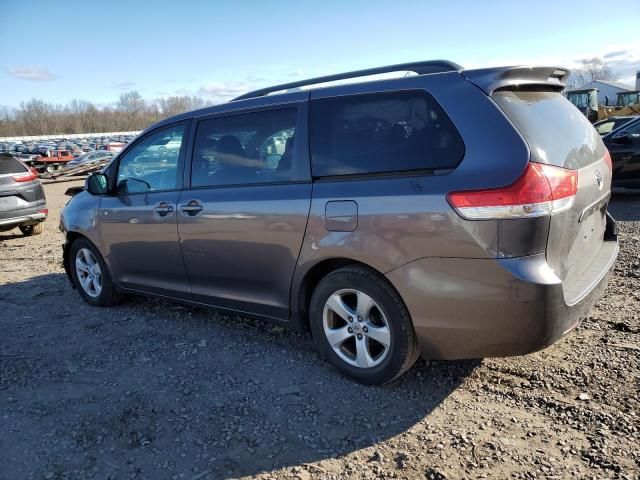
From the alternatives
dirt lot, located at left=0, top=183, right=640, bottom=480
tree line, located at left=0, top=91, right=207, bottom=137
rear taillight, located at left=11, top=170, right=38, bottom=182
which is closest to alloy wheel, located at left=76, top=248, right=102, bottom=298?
dirt lot, located at left=0, top=183, right=640, bottom=480

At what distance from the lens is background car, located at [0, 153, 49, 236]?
8.75m

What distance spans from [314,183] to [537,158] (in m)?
1.32

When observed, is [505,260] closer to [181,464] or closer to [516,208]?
[516,208]

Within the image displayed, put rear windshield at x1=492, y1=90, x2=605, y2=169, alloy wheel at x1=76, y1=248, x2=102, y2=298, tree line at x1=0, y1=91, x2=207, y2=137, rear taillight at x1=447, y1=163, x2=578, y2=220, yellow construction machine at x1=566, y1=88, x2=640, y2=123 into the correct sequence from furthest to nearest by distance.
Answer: tree line at x1=0, y1=91, x2=207, y2=137 < yellow construction machine at x1=566, y1=88, x2=640, y2=123 < alloy wheel at x1=76, y1=248, x2=102, y2=298 < rear windshield at x1=492, y1=90, x2=605, y2=169 < rear taillight at x1=447, y1=163, x2=578, y2=220

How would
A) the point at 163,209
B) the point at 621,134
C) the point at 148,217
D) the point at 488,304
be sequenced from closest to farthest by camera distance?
the point at 488,304 → the point at 163,209 → the point at 148,217 → the point at 621,134

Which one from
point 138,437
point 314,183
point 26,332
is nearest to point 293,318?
point 314,183

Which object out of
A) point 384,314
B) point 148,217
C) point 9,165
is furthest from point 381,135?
point 9,165

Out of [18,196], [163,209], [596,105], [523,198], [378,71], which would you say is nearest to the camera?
[523,198]

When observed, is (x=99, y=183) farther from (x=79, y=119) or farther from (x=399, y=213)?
(x=79, y=119)

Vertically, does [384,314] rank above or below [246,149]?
below

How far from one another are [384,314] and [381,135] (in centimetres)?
105

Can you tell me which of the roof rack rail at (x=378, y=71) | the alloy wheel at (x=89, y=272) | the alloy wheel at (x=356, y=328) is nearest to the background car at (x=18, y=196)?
the alloy wheel at (x=89, y=272)

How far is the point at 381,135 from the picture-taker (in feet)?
9.95

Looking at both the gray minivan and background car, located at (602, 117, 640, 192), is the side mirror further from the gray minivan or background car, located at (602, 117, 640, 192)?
background car, located at (602, 117, 640, 192)
